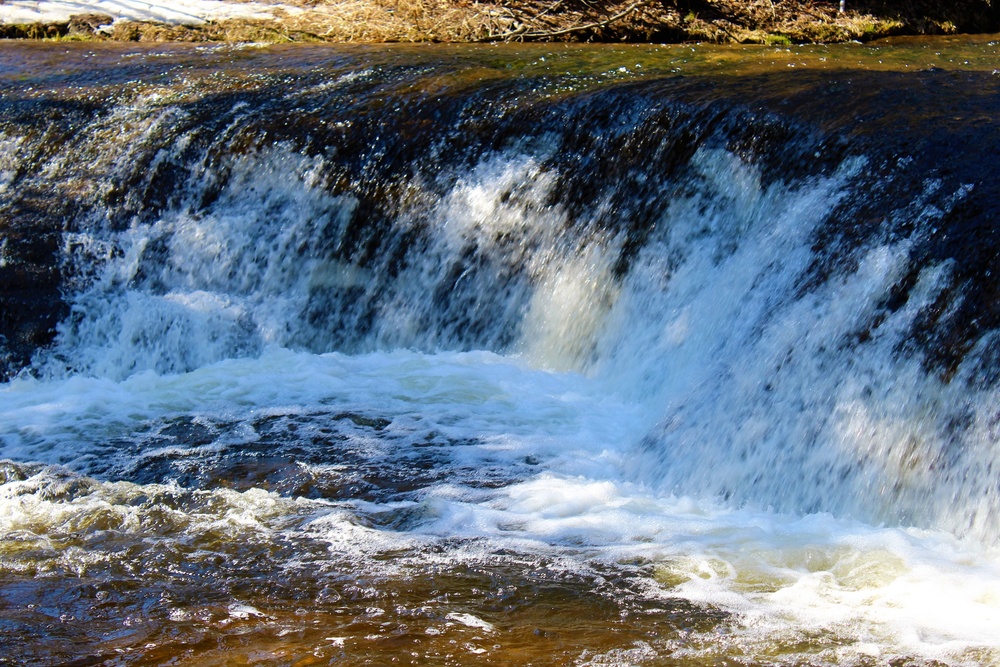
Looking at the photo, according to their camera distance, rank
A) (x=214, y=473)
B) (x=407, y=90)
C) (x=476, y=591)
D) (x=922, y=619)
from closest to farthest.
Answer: (x=922, y=619) < (x=476, y=591) < (x=214, y=473) < (x=407, y=90)

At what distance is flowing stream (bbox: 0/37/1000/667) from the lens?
154 inches

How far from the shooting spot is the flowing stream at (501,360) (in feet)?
12.8

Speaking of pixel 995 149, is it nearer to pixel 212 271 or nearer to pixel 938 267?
pixel 938 267

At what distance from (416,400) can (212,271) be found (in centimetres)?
229

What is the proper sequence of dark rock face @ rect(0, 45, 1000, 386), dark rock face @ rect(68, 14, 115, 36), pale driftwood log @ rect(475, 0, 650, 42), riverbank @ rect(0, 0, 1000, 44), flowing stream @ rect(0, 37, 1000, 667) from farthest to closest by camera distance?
dark rock face @ rect(68, 14, 115, 36) → riverbank @ rect(0, 0, 1000, 44) → pale driftwood log @ rect(475, 0, 650, 42) → dark rock face @ rect(0, 45, 1000, 386) → flowing stream @ rect(0, 37, 1000, 667)

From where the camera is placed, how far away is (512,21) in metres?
11.7

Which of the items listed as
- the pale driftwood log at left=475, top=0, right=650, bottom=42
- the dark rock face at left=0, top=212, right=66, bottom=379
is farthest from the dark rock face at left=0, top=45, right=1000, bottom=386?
the pale driftwood log at left=475, top=0, right=650, bottom=42

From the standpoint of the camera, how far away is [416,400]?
20.6ft

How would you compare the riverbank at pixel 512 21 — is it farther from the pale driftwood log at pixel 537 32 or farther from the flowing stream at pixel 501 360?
the flowing stream at pixel 501 360

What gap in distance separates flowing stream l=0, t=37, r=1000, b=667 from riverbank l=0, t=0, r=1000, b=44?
1660 millimetres

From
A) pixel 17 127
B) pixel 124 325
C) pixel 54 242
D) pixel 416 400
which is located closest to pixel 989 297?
pixel 416 400

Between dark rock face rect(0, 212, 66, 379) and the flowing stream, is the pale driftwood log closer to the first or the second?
the flowing stream

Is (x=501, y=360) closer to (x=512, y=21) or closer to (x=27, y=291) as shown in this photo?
(x=27, y=291)

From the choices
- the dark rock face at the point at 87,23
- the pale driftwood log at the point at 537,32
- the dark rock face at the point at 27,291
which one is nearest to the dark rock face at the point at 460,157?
the dark rock face at the point at 27,291
